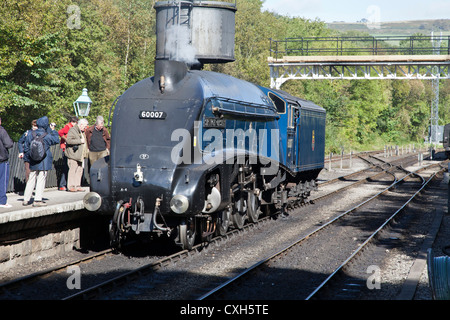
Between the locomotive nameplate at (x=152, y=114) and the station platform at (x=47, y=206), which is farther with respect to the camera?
the locomotive nameplate at (x=152, y=114)

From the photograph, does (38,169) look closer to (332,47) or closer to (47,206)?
(47,206)

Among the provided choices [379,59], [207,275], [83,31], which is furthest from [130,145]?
[83,31]

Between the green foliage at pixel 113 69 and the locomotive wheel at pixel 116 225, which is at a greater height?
the green foliage at pixel 113 69

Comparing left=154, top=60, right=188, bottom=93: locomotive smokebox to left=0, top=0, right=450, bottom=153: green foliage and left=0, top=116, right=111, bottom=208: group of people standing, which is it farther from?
left=0, top=0, right=450, bottom=153: green foliage

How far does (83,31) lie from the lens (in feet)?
120

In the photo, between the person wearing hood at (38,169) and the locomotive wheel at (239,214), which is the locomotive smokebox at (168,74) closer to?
the person wearing hood at (38,169)

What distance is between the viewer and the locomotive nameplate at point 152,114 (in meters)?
10.7

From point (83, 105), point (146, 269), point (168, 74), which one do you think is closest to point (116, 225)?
point (146, 269)

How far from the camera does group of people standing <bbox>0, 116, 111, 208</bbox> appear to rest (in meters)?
11.2

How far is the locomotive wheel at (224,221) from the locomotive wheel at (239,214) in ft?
1.58

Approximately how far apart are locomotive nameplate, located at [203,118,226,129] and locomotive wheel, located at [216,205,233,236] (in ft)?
5.92

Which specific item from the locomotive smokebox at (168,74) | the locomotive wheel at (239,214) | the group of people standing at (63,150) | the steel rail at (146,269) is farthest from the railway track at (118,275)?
the locomotive smokebox at (168,74)
